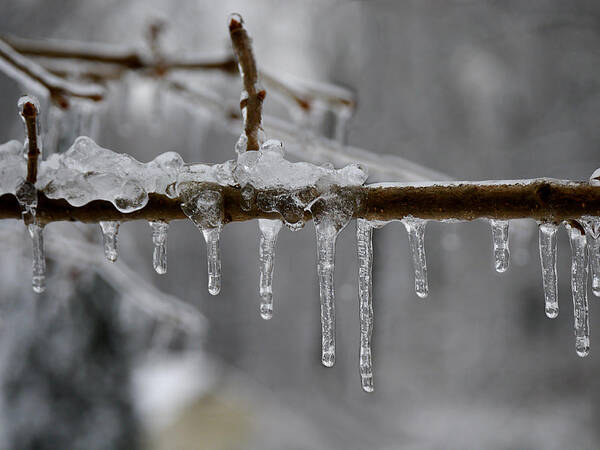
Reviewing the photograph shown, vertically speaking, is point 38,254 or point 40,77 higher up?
point 40,77

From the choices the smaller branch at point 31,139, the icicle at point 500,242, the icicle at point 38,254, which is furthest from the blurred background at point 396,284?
the icicle at point 500,242

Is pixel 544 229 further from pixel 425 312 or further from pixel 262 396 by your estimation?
pixel 262 396

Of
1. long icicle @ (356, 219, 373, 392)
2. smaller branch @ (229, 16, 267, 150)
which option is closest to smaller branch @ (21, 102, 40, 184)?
smaller branch @ (229, 16, 267, 150)

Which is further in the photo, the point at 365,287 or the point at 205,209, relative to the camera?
the point at 365,287

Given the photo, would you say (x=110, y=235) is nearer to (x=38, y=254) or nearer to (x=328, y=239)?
(x=38, y=254)

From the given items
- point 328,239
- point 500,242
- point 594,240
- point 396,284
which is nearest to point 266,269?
point 328,239

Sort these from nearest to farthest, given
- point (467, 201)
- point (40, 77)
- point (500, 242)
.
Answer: point (467, 201), point (500, 242), point (40, 77)
